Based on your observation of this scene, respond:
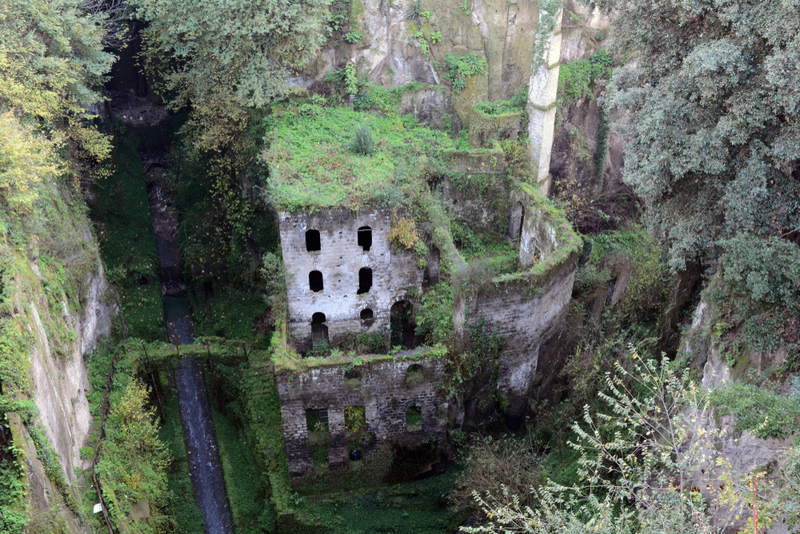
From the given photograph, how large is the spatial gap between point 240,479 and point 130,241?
14.0 m

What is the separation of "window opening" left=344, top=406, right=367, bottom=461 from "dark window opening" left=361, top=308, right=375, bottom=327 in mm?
4005

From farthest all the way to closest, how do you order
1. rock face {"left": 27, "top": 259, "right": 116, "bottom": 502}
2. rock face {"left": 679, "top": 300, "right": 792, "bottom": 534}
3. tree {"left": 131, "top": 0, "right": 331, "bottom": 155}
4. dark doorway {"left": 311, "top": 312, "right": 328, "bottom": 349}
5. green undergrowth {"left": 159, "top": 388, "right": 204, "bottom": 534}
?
1. tree {"left": 131, "top": 0, "right": 331, "bottom": 155}
2. dark doorway {"left": 311, "top": 312, "right": 328, "bottom": 349}
3. green undergrowth {"left": 159, "top": 388, "right": 204, "bottom": 534}
4. rock face {"left": 27, "top": 259, "right": 116, "bottom": 502}
5. rock face {"left": 679, "top": 300, "right": 792, "bottom": 534}

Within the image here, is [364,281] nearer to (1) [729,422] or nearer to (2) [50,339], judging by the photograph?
(2) [50,339]

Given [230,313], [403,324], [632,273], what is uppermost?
[632,273]

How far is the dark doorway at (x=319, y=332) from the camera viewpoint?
22.1m

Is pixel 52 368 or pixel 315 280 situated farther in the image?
pixel 315 280

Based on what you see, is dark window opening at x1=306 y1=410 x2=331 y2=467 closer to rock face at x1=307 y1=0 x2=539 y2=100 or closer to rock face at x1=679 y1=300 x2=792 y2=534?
rock face at x1=679 y1=300 x2=792 y2=534

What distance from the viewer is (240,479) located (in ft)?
69.5

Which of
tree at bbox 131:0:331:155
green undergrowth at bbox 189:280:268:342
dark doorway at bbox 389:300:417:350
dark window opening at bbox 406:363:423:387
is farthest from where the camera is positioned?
green undergrowth at bbox 189:280:268:342

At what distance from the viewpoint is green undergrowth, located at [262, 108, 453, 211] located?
1972cm

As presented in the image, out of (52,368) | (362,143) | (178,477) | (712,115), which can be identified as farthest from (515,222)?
(52,368)

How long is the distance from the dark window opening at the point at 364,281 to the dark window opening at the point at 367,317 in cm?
78

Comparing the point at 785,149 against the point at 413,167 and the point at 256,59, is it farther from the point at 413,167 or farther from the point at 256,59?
the point at 256,59

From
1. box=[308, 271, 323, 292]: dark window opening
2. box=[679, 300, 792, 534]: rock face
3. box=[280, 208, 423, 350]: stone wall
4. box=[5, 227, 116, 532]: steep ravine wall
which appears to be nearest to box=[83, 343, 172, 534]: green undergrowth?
box=[5, 227, 116, 532]: steep ravine wall
